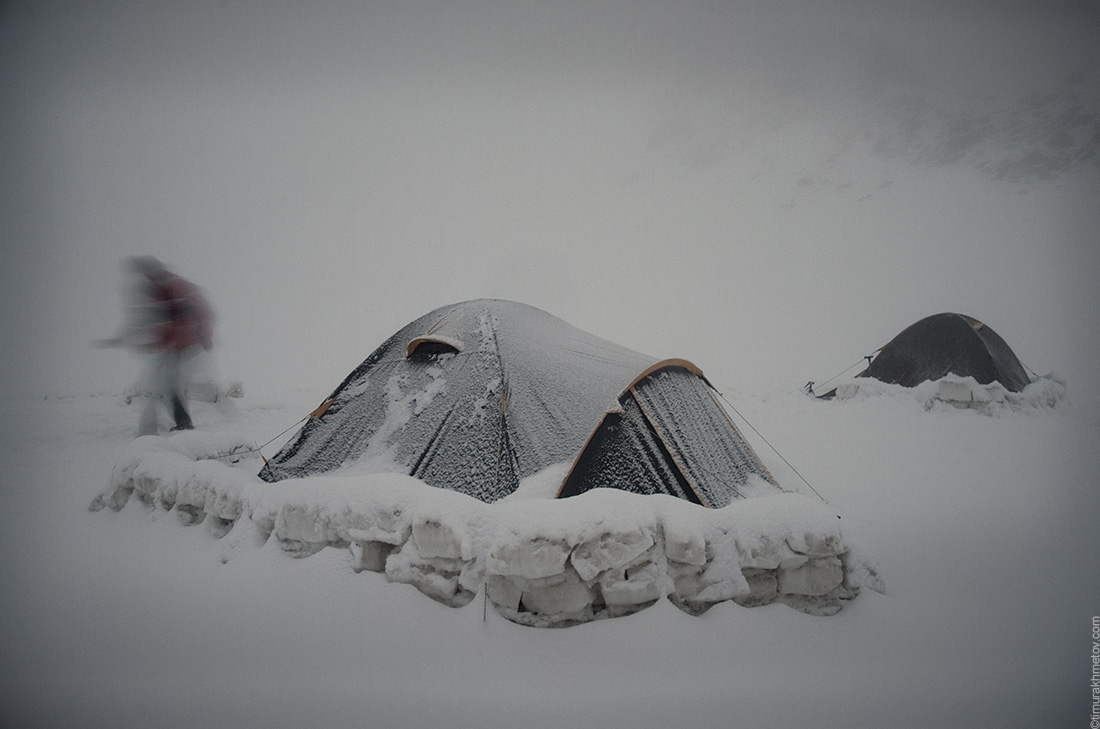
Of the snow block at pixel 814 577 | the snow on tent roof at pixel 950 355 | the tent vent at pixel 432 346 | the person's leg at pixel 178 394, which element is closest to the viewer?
the snow block at pixel 814 577

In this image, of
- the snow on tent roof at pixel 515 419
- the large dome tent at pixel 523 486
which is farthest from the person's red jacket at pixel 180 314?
the snow on tent roof at pixel 515 419

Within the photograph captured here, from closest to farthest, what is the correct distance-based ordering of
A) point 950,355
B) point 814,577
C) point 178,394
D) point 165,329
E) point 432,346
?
point 814,577 < point 432,346 < point 165,329 < point 178,394 < point 950,355

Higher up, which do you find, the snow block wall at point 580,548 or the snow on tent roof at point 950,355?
the snow on tent roof at point 950,355

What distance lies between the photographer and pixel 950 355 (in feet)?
16.3

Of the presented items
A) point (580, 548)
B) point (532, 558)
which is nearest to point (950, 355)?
point (580, 548)

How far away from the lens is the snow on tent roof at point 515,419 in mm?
2059

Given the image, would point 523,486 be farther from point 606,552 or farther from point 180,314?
point 180,314

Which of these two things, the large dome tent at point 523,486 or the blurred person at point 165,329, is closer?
the large dome tent at point 523,486

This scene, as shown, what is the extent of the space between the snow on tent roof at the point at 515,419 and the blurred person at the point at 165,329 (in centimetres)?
123

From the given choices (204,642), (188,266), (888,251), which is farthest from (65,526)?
(888,251)

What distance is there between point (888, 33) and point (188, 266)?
5.19 m

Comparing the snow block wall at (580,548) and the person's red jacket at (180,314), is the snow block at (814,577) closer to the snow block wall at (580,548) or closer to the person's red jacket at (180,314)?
the snow block wall at (580,548)

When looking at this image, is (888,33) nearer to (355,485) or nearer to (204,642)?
(355,485)

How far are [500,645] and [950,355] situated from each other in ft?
22.2
